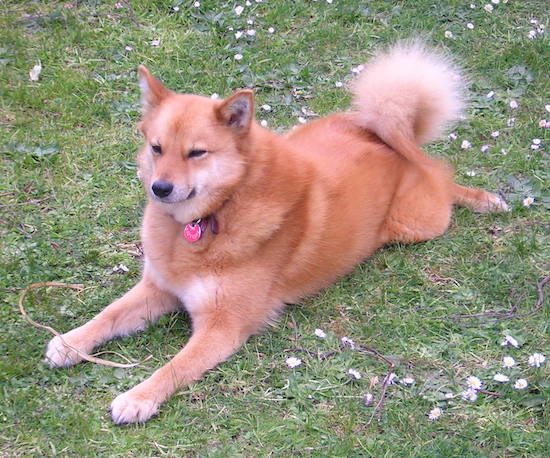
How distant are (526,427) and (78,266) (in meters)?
2.35

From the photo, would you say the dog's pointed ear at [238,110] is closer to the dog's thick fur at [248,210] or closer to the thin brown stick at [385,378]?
the dog's thick fur at [248,210]

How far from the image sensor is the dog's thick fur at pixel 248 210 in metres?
3.00

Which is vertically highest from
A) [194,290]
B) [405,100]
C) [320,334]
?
[405,100]

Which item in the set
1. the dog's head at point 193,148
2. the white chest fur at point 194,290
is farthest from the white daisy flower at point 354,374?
the dog's head at point 193,148

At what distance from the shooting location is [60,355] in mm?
3004

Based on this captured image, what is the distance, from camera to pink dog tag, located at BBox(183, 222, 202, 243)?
123 inches

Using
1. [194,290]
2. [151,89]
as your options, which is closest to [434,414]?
[194,290]

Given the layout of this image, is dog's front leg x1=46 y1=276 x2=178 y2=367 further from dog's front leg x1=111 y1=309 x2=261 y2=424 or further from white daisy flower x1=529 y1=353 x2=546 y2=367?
white daisy flower x1=529 y1=353 x2=546 y2=367

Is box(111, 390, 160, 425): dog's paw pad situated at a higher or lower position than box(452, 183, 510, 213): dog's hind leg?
lower

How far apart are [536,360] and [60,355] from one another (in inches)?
83.4

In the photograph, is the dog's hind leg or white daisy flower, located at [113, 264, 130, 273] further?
the dog's hind leg

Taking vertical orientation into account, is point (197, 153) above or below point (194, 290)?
above

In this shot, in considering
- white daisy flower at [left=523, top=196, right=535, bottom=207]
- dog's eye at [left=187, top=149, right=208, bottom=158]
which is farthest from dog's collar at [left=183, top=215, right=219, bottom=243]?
white daisy flower at [left=523, top=196, right=535, bottom=207]

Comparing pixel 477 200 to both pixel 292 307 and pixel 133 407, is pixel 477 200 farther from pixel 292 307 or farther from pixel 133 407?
pixel 133 407
